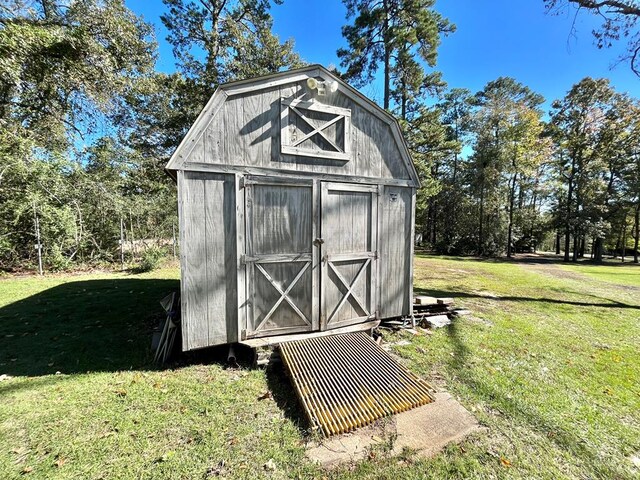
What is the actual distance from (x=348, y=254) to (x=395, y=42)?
1381 centimetres

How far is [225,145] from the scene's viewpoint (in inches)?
142

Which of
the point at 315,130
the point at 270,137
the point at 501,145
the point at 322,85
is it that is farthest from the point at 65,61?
the point at 501,145

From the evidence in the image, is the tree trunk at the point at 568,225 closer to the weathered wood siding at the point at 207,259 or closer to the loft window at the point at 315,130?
the loft window at the point at 315,130

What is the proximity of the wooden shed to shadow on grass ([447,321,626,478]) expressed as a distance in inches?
59.0

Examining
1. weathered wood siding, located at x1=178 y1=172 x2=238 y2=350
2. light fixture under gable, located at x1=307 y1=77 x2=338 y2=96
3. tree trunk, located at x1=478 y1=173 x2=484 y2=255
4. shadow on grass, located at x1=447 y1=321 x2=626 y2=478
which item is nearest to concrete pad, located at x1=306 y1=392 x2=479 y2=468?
shadow on grass, located at x1=447 y1=321 x2=626 y2=478

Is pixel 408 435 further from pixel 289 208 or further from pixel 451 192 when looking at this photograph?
pixel 451 192

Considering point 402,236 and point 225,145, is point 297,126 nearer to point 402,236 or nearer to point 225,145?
point 225,145

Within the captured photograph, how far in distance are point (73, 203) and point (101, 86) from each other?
446 cm

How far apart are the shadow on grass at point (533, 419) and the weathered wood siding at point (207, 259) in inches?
128

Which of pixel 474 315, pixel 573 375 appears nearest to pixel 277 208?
pixel 573 375

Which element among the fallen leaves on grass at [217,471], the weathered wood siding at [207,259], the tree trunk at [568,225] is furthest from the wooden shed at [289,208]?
the tree trunk at [568,225]

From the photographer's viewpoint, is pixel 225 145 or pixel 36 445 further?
pixel 225 145

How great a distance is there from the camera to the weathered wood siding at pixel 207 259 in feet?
11.4

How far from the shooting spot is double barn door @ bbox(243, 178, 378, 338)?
385 cm
